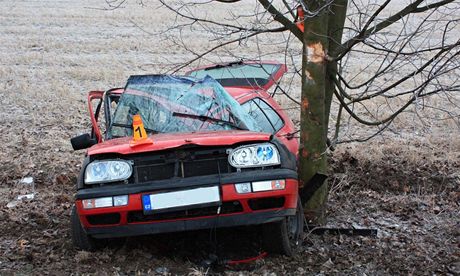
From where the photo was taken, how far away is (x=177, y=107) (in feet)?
18.9

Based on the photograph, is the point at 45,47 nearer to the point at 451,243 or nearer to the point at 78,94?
the point at 78,94

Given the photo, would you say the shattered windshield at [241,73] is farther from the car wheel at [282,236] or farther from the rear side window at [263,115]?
the car wheel at [282,236]

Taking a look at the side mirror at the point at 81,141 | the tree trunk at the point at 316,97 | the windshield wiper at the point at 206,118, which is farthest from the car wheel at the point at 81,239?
the tree trunk at the point at 316,97

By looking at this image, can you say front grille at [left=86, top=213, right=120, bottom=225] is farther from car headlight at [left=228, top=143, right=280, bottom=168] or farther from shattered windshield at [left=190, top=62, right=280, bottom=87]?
shattered windshield at [left=190, top=62, right=280, bottom=87]

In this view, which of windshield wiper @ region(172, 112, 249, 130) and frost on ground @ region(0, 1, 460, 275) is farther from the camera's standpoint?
windshield wiper @ region(172, 112, 249, 130)

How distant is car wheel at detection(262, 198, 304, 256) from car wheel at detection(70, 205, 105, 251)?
132cm

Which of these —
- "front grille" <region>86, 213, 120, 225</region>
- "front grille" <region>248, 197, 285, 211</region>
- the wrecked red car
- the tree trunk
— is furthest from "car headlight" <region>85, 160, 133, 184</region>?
the tree trunk

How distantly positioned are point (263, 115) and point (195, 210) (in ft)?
6.65

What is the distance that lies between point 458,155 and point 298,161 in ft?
11.4

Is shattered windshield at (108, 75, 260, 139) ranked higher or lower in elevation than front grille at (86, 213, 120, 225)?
higher

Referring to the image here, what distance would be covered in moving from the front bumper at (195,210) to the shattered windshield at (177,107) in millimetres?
959

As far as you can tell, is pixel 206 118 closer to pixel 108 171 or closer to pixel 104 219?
pixel 108 171

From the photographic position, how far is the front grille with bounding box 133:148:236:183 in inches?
188

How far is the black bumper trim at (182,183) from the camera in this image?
4.62 metres
